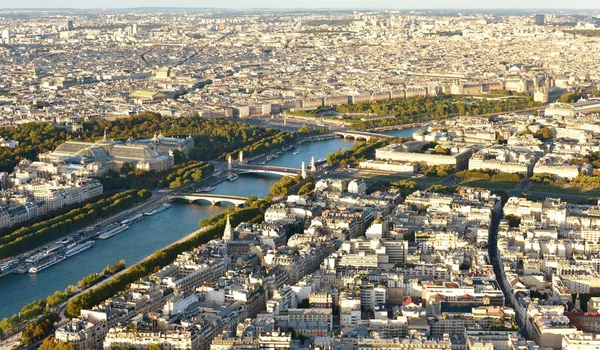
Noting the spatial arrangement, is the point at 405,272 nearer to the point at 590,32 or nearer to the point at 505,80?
the point at 505,80

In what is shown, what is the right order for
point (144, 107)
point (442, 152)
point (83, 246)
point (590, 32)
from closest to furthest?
point (83, 246) < point (442, 152) < point (144, 107) < point (590, 32)

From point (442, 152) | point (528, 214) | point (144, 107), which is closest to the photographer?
point (528, 214)

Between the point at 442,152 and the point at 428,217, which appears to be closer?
the point at 428,217

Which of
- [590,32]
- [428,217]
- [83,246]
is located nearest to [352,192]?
[428,217]

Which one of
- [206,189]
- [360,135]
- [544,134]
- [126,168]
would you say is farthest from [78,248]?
[544,134]

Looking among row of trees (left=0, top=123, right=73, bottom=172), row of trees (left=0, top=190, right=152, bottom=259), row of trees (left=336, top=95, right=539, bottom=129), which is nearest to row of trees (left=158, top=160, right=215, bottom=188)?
row of trees (left=0, top=190, right=152, bottom=259)

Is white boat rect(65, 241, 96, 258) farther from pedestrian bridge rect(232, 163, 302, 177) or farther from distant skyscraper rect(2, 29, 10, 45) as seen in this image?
distant skyscraper rect(2, 29, 10, 45)
